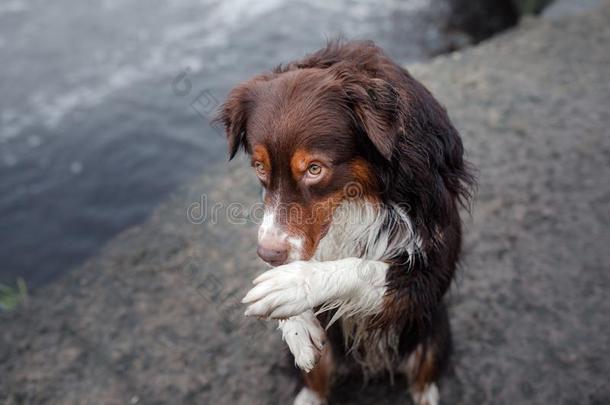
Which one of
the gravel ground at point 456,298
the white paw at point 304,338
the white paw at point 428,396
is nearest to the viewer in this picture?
the white paw at point 304,338

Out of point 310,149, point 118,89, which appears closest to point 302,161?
point 310,149

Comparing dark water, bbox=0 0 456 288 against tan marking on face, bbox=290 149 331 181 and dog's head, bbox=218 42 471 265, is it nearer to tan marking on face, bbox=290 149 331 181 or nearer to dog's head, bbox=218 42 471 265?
dog's head, bbox=218 42 471 265

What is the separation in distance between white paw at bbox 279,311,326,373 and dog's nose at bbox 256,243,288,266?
0.28 m

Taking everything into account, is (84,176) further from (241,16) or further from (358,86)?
(358,86)

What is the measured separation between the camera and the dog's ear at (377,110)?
Answer: 1.90 m

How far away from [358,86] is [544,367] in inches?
76.9

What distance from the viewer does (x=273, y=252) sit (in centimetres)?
200

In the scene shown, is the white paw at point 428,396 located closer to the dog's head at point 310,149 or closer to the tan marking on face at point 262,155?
the dog's head at point 310,149

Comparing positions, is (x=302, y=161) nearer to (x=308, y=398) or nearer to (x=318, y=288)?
(x=318, y=288)

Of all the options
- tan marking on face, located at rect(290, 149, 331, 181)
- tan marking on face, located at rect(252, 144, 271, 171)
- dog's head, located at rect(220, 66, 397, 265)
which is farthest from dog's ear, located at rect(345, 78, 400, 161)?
tan marking on face, located at rect(252, 144, 271, 171)

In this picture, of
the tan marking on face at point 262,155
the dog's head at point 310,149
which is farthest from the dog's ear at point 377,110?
the tan marking on face at point 262,155

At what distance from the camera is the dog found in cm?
198

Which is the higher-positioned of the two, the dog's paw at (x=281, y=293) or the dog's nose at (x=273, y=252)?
the dog's nose at (x=273, y=252)

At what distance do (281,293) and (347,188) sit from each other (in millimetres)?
505
